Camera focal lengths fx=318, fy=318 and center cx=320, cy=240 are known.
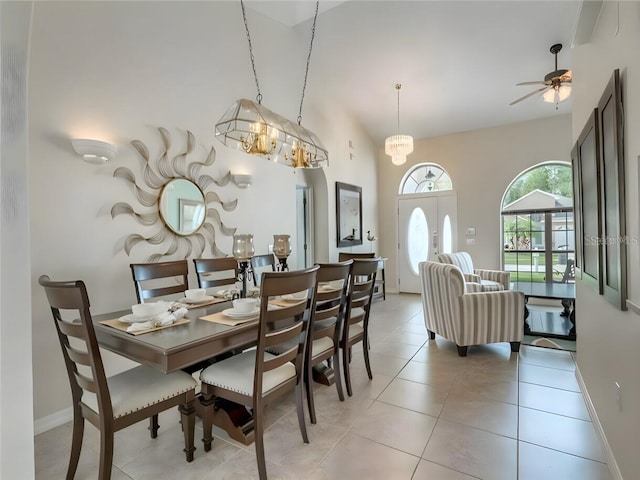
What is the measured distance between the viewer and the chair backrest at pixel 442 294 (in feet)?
10.8

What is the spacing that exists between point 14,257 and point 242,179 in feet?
9.04

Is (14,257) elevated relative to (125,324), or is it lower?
elevated

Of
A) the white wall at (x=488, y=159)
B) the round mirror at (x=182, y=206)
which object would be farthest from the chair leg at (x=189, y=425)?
the white wall at (x=488, y=159)

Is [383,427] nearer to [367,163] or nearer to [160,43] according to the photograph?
[160,43]

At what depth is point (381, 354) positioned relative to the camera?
3.40 m

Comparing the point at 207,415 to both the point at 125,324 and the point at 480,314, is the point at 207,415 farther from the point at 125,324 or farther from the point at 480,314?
the point at 480,314

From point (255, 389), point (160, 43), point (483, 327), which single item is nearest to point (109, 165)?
point (160, 43)

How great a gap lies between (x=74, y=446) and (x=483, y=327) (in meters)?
3.40

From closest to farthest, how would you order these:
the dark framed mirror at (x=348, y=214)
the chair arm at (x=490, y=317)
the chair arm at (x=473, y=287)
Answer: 1. the chair arm at (x=490, y=317)
2. the chair arm at (x=473, y=287)
3. the dark framed mirror at (x=348, y=214)

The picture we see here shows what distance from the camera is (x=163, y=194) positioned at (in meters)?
2.98

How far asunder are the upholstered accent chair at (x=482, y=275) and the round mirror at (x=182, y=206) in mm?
3452

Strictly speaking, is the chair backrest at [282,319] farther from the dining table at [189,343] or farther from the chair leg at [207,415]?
the chair leg at [207,415]

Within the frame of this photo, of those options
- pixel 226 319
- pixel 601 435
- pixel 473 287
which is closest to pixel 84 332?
pixel 226 319

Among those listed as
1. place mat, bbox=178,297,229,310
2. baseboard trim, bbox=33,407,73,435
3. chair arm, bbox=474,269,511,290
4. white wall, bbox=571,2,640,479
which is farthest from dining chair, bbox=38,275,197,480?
chair arm, bbox=474,269,511,290
